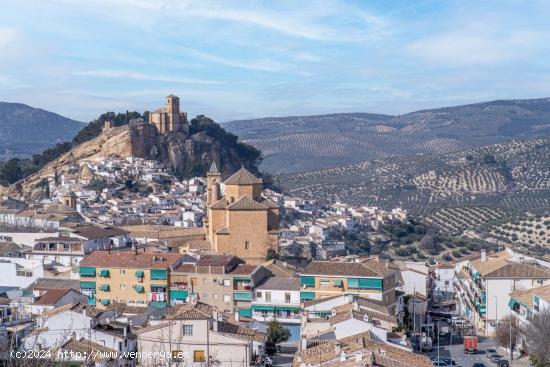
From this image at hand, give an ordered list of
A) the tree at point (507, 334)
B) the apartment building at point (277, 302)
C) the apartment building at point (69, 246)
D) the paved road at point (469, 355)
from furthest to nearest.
A: the apartment building at point (69, 246)
the apartment building at point (277, 302)
the tree at point (507, 334)
the paved road at point (469, 355)

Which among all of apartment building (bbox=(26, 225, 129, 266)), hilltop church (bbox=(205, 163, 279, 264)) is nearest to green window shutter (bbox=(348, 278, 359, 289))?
hilltop church (bbox=(205, 163, 279, 264))

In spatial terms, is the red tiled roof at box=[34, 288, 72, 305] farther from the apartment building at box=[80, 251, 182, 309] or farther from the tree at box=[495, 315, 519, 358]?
the tree at box=[495, 315, 519, 358]

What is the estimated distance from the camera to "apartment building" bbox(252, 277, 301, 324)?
36656 millimetres

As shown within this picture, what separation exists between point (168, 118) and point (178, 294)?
1780 inches

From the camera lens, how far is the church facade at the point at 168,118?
81.6m

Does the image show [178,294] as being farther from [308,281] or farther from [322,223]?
[322,223]

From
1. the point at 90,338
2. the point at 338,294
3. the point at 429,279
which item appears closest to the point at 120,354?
the point at 90,338

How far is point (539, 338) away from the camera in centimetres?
2956

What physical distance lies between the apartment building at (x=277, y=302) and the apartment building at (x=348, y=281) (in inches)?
20.8

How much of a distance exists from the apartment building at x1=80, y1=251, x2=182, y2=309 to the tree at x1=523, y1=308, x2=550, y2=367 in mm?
14934

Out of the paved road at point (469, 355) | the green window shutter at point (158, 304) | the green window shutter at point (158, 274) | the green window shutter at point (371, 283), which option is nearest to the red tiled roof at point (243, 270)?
the green window shutter at point (158, 274)

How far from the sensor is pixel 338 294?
117 feet

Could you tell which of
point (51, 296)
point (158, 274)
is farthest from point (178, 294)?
point (51, 296)

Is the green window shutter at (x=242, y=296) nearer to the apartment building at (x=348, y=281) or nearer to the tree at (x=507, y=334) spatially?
the apartment building at (x=348, y=281)
